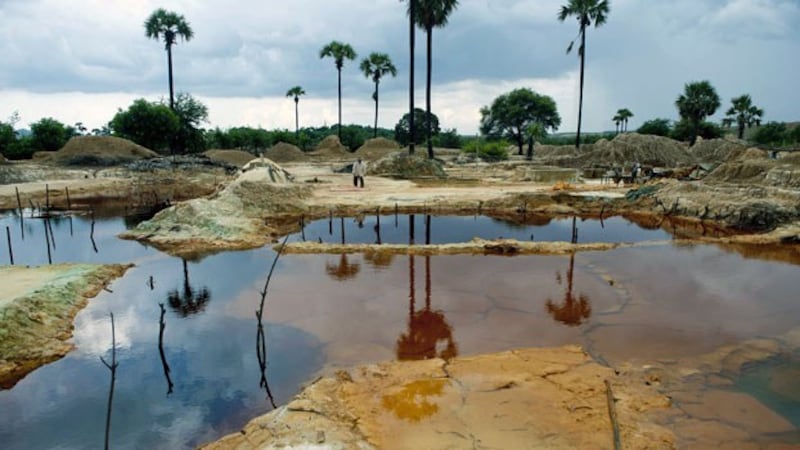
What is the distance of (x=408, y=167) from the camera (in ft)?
111

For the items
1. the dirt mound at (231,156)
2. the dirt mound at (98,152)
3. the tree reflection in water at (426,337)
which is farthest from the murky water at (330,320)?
the dirt mound at (231,156)

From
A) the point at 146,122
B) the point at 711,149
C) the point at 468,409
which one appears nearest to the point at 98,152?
the point at 146,122

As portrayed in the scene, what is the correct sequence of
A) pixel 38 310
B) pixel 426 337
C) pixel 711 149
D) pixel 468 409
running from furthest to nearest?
pixel 711 149 < pixel 38 310 < pixel 426 337 < pixel 468 409

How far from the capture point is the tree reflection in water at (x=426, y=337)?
8.34m

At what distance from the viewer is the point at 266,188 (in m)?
21.4

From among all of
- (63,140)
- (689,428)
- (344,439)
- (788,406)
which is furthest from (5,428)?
(63,140)

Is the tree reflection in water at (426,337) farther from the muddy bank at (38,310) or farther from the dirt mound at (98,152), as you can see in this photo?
the dirt mound at (98,152)

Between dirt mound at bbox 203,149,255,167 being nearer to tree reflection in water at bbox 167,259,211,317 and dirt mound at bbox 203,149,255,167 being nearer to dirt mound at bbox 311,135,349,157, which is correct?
dirt mound at bbox 311,135,349,157

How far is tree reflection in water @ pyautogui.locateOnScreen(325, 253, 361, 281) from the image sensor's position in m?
12.6

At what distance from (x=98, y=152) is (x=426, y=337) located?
3769cm

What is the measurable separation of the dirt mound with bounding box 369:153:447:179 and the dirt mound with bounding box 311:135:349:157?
22878 millimetres

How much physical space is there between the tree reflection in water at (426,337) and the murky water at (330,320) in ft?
0.13

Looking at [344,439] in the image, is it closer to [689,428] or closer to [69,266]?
[689,428]

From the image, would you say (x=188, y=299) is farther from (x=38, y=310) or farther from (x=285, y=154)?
(x=285, y=154)
